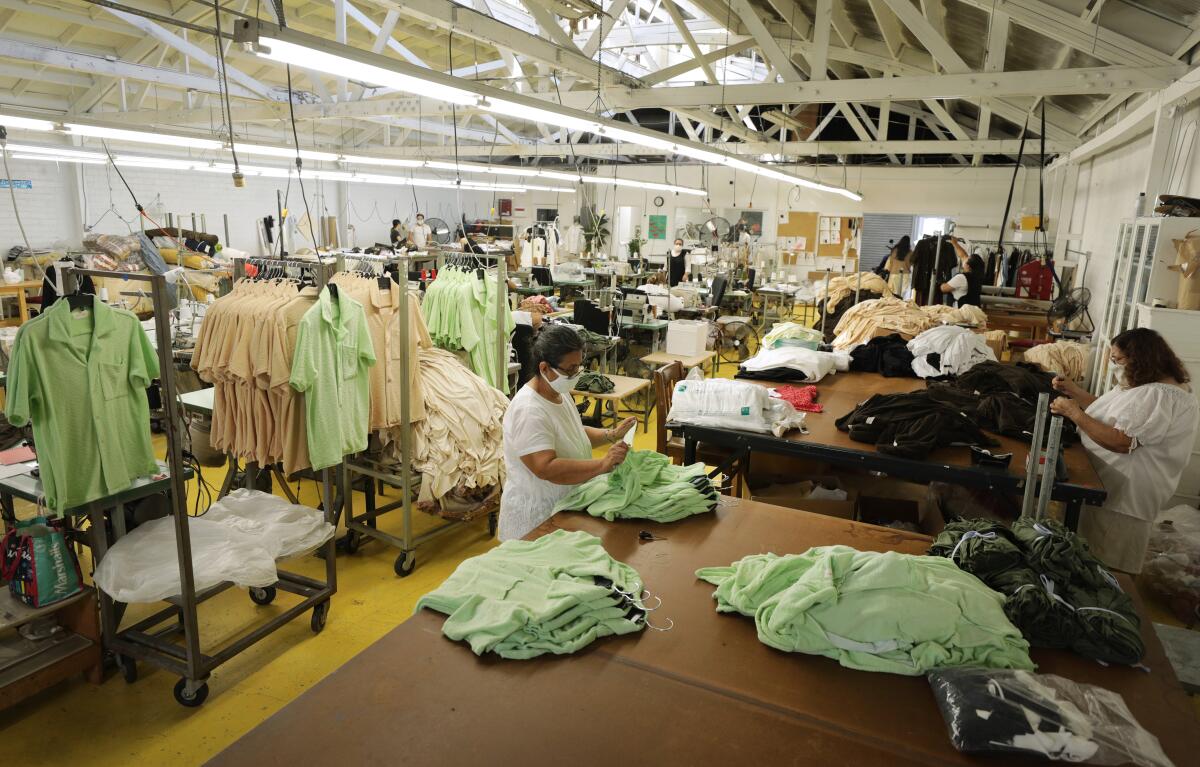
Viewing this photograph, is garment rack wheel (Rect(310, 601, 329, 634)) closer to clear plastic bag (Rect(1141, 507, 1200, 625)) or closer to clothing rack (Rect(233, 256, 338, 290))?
clothing rack (Rect(233, 256, 338, 290))

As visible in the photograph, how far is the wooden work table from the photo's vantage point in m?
3.46

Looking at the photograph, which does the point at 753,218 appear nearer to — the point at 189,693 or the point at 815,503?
the point at 815,503

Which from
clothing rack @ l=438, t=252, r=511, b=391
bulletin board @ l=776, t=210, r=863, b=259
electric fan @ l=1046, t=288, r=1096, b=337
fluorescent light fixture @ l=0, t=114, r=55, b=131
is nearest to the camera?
fluorescent light fixture @ l=0, t=114, r=55, b=131

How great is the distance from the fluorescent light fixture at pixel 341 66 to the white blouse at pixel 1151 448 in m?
3.76

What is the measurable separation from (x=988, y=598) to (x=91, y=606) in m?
3.62

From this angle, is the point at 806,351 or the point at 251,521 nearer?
the point at 251,521

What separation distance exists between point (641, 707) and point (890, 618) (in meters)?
0.71

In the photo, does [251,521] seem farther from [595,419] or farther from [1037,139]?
[1037,139]

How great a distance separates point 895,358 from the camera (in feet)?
18.8

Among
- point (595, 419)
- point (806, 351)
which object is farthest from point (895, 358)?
point (595, 419)

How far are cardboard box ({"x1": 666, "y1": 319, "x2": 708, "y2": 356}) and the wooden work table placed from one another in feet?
12.8

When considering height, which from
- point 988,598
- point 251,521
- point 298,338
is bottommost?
point 251,521

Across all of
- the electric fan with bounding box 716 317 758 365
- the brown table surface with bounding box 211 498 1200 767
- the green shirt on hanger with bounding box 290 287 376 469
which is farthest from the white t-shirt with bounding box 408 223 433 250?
the brown table surface with bounding box 211 498 1200 767

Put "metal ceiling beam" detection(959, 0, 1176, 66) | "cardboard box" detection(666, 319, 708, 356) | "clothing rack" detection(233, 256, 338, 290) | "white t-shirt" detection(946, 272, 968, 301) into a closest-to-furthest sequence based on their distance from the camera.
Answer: "clothing rack" detection(233, 256, 338, 290)
"metal ceiling beam" detection(959, 0, 1176, 66)
"cardboard box" detection(666, 319, 708, 356)
"white t-shirt" detection(946, 272, 968, 301)
